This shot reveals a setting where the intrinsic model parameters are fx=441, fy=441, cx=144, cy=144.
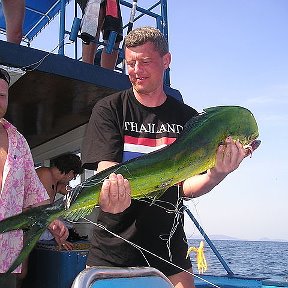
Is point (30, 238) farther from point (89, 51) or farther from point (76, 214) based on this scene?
point (89, 51)

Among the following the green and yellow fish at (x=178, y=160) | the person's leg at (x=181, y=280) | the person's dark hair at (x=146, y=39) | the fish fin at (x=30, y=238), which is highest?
the person's dark hair at (x=146, y=39)

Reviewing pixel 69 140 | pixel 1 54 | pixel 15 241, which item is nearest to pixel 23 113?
pixel 69 140

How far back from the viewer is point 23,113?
605cm

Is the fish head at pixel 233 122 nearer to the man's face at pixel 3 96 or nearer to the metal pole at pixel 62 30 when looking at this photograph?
the man's face at pixel 3 96

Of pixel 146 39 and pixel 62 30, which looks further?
pixel 62 30

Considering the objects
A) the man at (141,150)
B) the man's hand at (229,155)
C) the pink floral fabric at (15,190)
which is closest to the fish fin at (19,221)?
the man at (141,150)

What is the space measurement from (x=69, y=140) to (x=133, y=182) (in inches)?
198

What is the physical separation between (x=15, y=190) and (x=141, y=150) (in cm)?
107

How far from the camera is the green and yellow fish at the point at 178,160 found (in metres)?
1.92

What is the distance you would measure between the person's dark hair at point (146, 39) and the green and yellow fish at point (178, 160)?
24.4 inches

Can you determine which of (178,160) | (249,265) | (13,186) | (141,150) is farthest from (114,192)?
(249,265)

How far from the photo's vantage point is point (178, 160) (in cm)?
205

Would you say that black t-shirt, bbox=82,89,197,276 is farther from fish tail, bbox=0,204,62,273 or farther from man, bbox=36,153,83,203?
man, bbox=36,153,83,203

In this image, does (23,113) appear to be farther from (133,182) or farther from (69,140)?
(133,182)
